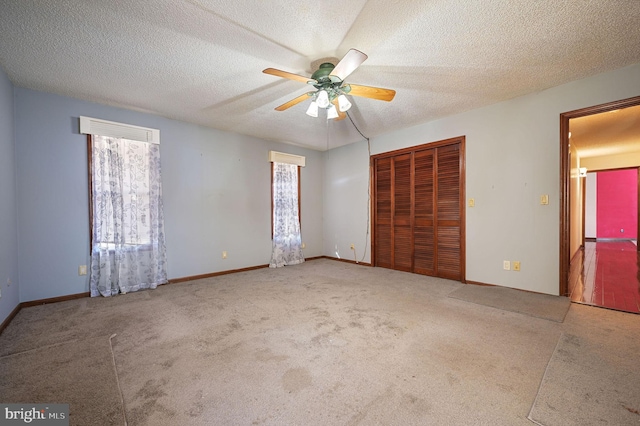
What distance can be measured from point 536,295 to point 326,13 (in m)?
3.64

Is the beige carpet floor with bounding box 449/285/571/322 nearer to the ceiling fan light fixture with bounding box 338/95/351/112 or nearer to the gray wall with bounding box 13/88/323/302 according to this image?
the ceiling fan light fixture with bounding box 338/95/351/112

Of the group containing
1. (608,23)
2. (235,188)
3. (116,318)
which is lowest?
(116,318)

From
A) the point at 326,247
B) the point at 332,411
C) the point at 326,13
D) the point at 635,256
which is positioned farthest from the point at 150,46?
the point at 635,256

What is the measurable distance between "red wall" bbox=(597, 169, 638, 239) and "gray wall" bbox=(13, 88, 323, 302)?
364 inches

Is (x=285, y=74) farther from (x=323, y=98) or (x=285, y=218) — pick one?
(x=285, y=218)

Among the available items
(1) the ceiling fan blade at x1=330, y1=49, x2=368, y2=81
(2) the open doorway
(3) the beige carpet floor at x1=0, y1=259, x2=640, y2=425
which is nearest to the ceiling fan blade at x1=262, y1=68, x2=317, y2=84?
(1) the ceiling fan blade at x1=330, y1=49, x2=368, y2=81

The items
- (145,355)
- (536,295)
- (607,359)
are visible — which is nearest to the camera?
(607,359)

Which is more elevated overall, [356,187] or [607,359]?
[356,187]

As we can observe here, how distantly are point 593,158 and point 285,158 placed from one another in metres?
7.70

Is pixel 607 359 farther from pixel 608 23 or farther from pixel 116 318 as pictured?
pixel 116 318

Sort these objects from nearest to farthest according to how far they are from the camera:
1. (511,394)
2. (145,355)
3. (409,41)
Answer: (511,394)
(145,355)
(409,41)

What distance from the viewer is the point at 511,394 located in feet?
4.63

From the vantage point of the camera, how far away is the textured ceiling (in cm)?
176

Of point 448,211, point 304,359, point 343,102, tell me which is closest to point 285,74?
point 343,102
